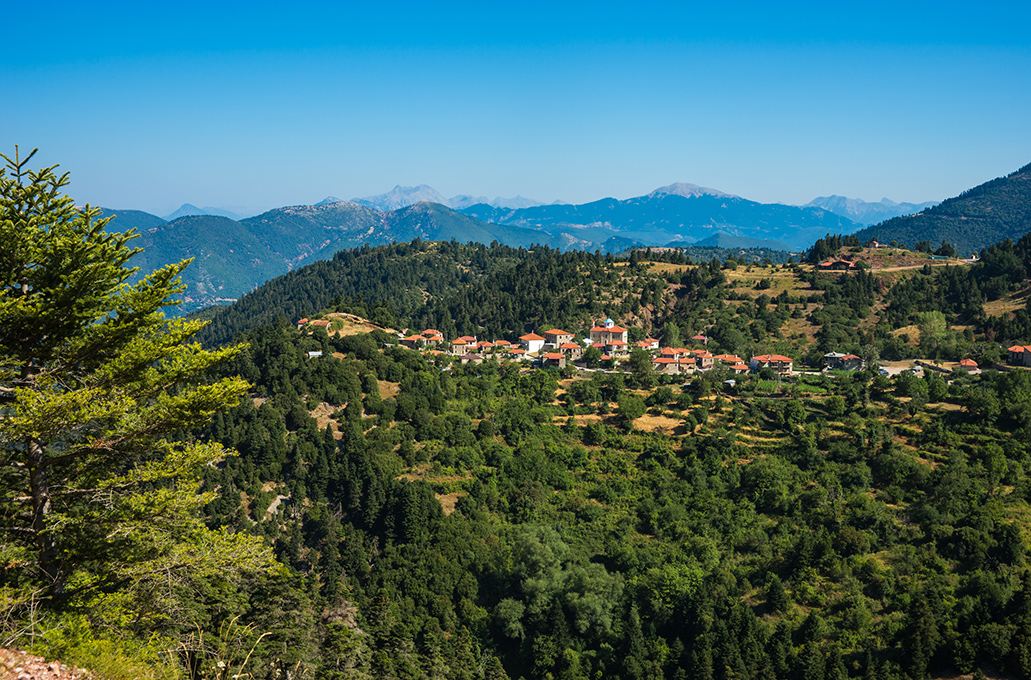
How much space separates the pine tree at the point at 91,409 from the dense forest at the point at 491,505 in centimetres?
5

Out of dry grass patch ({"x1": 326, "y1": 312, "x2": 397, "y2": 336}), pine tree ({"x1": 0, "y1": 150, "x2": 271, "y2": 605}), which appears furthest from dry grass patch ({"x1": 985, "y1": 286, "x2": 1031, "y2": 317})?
pine tree ({"x1": 0, "y1": 150, "x2": 271, "y2": 605})

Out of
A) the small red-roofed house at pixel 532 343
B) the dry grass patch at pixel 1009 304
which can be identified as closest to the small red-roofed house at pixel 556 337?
the small red-roofed house at pixel 532 343

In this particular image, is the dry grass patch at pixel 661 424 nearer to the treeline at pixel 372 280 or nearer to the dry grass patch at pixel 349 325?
the dry grass patch at pixel 349 325

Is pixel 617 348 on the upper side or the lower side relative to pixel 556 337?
lower

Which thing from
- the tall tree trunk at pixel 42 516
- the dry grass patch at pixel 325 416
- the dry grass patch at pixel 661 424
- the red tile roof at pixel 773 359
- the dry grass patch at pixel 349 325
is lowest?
the dry grass patch at pixel 661 424

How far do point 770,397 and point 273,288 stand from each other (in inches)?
5011

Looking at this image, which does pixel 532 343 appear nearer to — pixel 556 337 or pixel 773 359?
pixel 556 337

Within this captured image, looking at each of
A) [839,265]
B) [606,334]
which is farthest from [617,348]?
[839,265]

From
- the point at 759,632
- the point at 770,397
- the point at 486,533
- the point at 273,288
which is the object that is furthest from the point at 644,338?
the point at 273,288

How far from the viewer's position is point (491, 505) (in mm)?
46250

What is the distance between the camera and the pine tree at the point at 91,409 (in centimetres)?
985

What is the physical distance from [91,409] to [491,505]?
38250mm

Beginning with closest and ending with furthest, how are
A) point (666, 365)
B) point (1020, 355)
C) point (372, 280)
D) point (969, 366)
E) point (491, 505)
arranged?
point (491, 505) < point (1020, 355) < point (969, 366) < point (666, 365) < point (372, 280)

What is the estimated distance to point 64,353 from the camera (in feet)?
34.6
